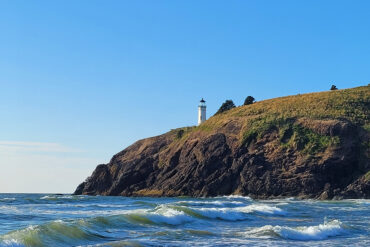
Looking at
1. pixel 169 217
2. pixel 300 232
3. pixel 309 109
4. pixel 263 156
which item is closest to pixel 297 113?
pixel 309 109

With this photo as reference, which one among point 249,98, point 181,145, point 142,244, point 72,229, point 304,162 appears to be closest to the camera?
point 142,244

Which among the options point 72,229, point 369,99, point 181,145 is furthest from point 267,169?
point 72,229

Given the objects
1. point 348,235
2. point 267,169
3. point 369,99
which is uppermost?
point 369,99

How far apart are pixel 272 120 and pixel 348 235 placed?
53.2 meters

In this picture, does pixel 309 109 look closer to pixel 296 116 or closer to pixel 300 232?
pixel 296 116

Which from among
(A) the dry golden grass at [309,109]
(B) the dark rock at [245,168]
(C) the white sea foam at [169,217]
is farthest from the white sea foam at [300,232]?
(A) the dry golden grass at [309,109]

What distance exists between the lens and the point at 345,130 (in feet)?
221

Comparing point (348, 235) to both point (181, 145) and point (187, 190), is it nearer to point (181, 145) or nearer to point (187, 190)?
point (187, 190)

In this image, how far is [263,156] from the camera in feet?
224

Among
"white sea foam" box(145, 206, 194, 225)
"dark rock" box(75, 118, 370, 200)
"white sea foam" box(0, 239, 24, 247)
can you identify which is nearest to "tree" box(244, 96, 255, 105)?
"dark rock" box(75, 118, 370, 200)

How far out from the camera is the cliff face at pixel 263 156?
2483 inches

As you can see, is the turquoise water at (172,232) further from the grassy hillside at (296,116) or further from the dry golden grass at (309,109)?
the dry golden grass at (309,109)

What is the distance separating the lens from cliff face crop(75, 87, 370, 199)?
6306 centimetres

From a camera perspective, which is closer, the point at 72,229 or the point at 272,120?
the point at 72,229
